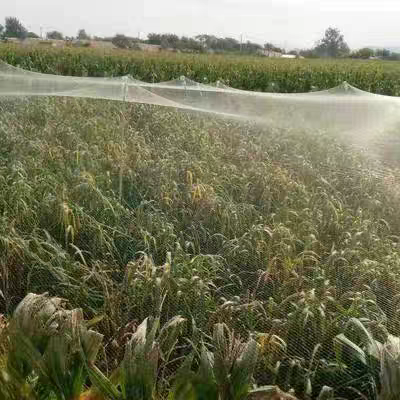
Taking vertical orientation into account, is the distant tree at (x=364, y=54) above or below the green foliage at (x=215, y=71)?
above

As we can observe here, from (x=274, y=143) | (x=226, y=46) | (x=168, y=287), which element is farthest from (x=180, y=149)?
(x=226, y=46)

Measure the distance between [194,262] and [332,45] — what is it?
6900cm

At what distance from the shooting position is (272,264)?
2918 mm

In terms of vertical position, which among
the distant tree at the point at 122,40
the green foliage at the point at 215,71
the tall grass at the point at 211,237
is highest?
the distant tree at the point at 122,40

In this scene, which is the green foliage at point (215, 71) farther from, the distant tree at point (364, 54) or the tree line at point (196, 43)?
the distant tree at point (364, 54)

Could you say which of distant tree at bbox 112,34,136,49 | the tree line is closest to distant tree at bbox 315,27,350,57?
the tree line

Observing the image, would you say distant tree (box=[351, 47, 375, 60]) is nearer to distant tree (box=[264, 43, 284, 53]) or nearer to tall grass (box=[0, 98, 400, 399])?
distant tree (box=[264, 43, 284, 53])

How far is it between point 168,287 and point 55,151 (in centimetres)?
246

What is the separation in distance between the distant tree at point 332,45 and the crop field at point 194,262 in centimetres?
5966

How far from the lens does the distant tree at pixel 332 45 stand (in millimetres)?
61750

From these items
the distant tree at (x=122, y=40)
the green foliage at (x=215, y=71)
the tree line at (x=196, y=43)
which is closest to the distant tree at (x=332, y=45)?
the tree line at (x=196, y=43)

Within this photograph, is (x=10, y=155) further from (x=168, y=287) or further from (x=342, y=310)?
(x=342, y=310)

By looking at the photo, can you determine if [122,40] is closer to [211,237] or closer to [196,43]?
[196,43]

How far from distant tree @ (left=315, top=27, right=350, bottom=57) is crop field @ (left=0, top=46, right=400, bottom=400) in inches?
2349
